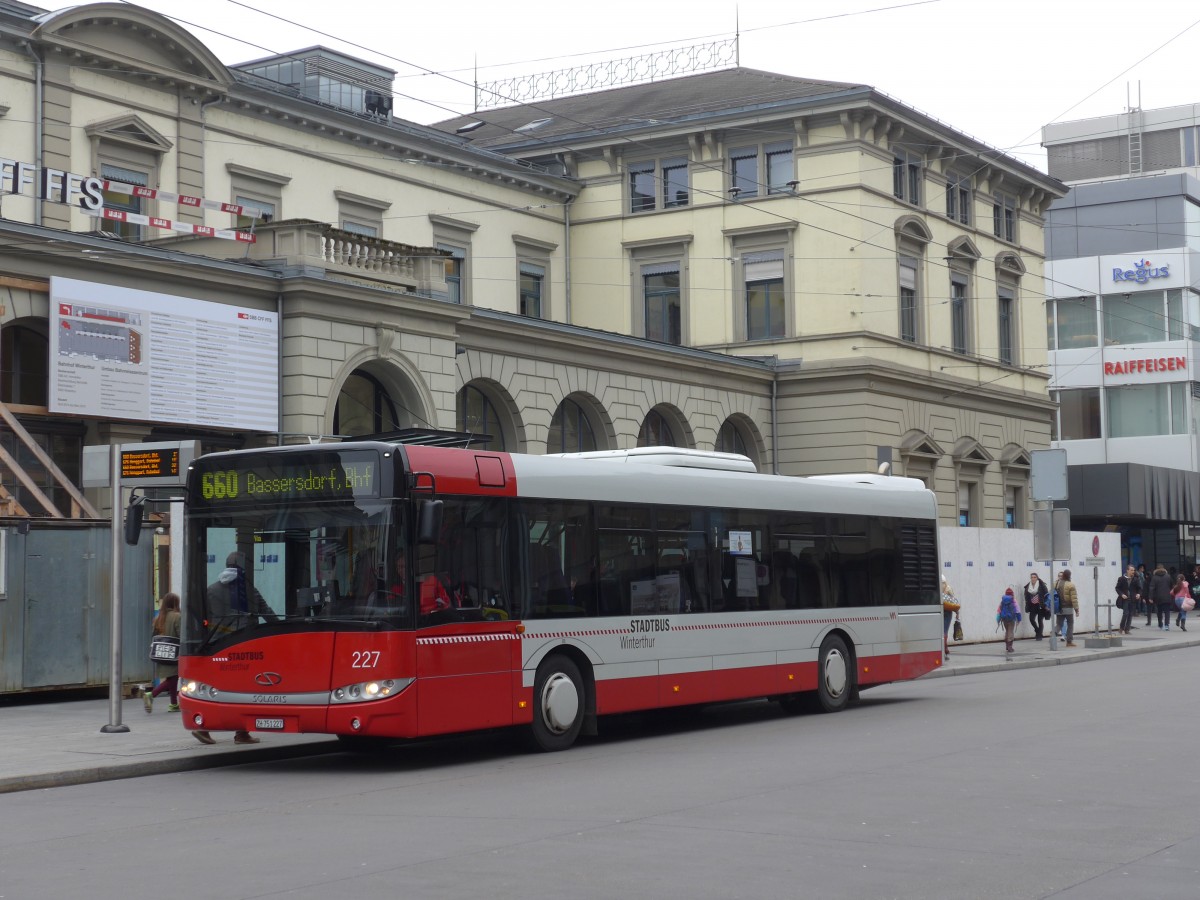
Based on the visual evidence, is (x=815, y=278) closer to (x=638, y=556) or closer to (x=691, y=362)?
(x=691, y=362)

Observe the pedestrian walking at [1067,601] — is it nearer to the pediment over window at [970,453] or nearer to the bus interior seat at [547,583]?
the pediment over window at [970,453]

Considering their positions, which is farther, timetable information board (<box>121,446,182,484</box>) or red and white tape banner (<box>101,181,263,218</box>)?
red and white tape banner (<box>101,181,263,218</box>)

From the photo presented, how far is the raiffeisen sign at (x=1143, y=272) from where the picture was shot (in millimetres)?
65625

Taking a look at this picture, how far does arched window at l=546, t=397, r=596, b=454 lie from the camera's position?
3656 cm

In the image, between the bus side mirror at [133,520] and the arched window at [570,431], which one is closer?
the bus side mirror at [133,520]

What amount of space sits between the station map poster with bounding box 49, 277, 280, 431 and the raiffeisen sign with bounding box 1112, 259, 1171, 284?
47823mm

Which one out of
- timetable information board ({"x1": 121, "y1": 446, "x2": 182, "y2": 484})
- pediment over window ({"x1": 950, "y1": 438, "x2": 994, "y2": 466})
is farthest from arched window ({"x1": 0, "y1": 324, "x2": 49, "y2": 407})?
pediment over window ({"x1": 950, "y1": 438, "x2": 994, "y2": 466})

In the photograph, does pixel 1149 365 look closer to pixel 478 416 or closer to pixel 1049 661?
pixel 1049 661

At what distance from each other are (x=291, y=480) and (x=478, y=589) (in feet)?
6.46

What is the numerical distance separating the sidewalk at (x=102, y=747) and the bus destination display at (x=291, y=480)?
2426 mm

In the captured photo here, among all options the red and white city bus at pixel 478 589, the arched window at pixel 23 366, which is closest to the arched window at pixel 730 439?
the arched window at pixel 23 366

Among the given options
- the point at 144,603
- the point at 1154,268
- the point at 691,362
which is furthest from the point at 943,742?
the point at 1154,268

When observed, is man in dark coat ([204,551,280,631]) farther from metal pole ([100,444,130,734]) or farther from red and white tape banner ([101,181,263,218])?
red and white tape banner ([101,181,263,218])

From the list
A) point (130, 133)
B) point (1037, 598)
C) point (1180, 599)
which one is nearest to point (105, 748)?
point (130, 133)
